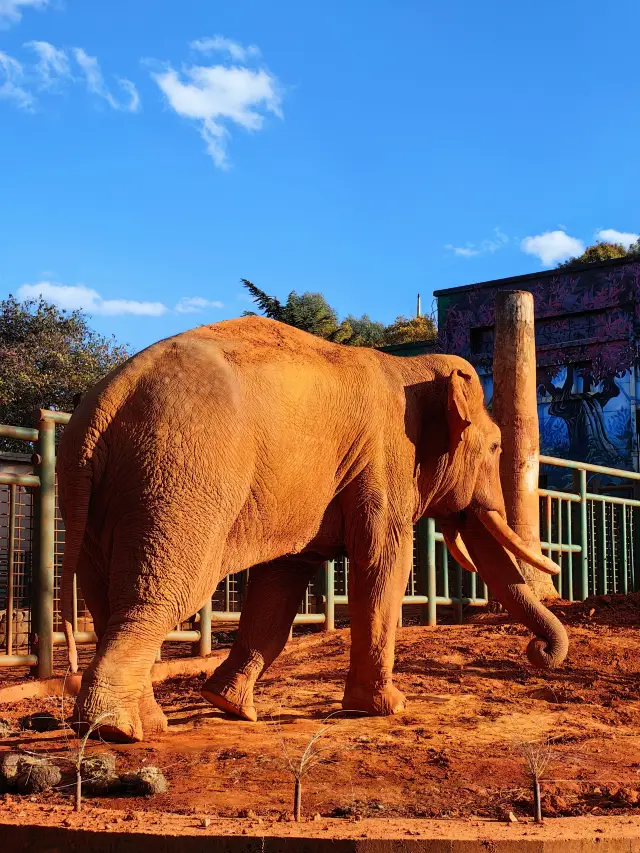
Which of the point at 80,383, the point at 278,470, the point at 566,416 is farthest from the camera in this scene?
the point at 80,383

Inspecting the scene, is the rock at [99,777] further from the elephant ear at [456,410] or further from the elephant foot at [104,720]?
the elephant ear at [456,410]

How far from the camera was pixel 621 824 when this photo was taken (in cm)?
352

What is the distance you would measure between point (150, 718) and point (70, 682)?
204 centimetres

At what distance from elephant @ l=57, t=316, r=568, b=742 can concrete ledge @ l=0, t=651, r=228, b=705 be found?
1192 millimetres

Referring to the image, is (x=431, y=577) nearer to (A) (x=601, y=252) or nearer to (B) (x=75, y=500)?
(B) (x=75, y=500)

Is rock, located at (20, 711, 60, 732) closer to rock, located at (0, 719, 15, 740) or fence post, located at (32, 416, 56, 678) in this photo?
rock, located at (0, 719, 15, 740)

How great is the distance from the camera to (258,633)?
21.8 ft

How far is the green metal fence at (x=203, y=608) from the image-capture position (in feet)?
24.2

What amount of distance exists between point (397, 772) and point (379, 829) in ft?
4.43

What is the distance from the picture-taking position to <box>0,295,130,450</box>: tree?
98.9ft

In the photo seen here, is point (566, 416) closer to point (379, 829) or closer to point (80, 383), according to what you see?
point (80, 383)

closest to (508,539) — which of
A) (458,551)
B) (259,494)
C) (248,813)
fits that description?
(458,551)

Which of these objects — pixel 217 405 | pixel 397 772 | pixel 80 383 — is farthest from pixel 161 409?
pixel 80 383

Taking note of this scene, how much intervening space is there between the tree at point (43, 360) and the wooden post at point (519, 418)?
1815cm
